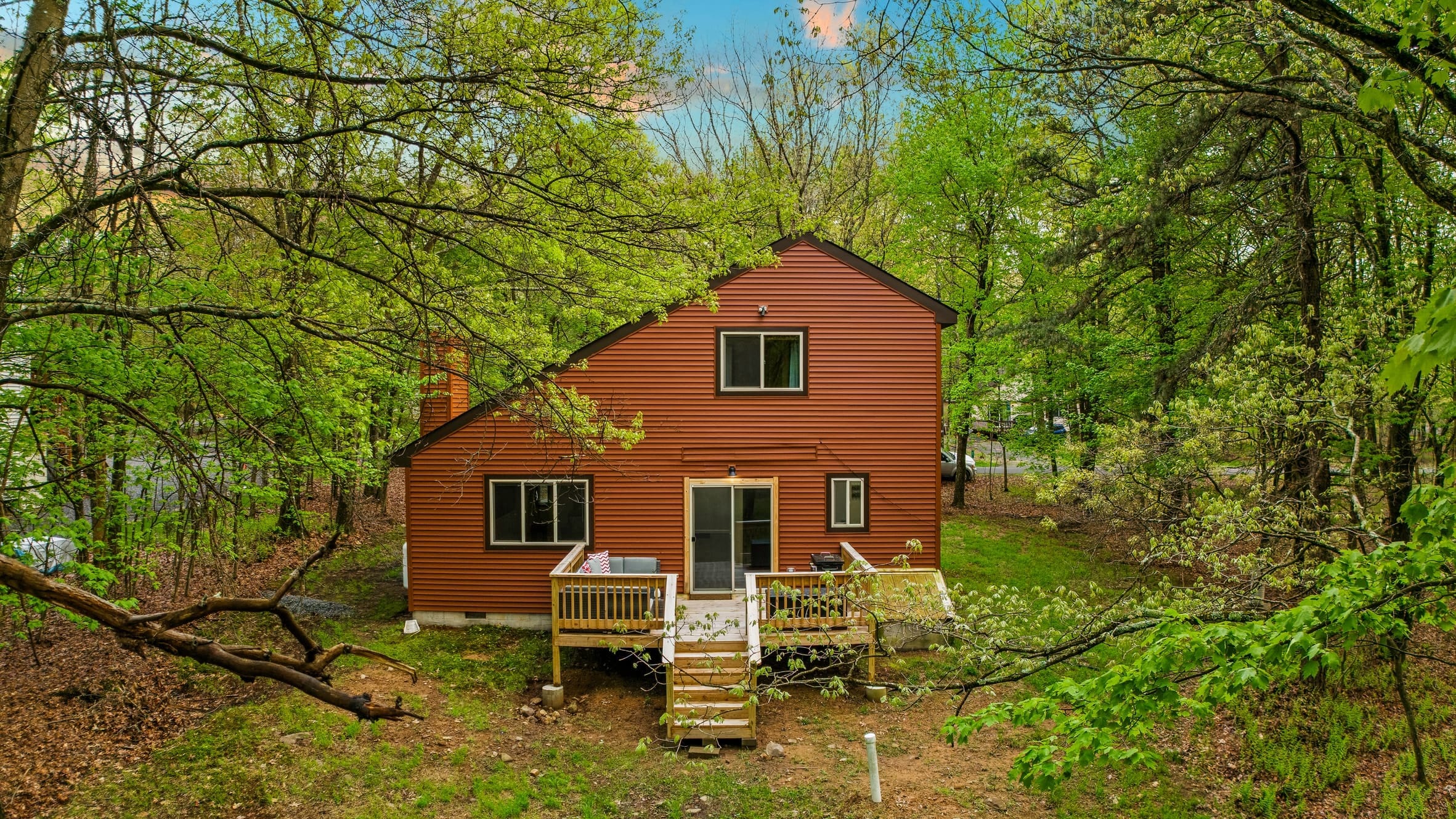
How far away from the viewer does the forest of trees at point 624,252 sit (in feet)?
16.1

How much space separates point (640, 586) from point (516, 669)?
226 centimetres

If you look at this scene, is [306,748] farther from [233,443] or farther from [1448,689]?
[1448,689]

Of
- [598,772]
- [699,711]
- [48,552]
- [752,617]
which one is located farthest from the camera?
[752,617]

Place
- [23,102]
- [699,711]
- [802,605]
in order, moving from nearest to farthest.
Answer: [23,102], [699,711], [802,605]

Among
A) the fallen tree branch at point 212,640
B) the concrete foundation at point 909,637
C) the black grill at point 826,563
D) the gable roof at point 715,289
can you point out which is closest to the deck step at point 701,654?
the black grill at point 826,563

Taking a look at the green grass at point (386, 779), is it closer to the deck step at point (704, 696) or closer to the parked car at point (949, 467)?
the deck step at point (704, 696)

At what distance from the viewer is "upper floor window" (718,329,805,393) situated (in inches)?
535

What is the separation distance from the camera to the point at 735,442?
13633mm

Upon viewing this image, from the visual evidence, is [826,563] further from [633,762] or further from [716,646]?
[633,762]

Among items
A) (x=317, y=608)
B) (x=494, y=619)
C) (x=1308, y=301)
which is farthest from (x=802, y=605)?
(x=1308, y=301)

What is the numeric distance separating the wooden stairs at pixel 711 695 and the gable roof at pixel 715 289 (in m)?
5.14

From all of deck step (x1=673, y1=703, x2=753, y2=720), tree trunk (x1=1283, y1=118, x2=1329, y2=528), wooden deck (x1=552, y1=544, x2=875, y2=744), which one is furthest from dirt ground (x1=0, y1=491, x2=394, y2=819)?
tree trunk (x1=1283, y1=118, x2=1329, y2=528)

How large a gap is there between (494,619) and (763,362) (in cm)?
649

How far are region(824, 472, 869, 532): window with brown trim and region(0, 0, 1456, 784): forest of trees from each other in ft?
9.88
